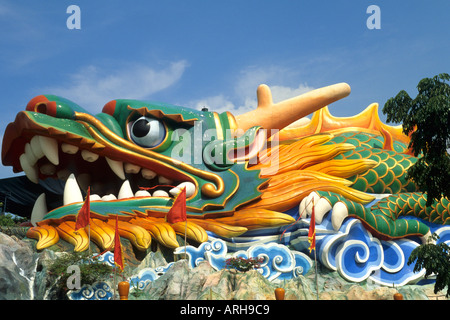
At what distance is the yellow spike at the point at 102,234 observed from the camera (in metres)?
11.3

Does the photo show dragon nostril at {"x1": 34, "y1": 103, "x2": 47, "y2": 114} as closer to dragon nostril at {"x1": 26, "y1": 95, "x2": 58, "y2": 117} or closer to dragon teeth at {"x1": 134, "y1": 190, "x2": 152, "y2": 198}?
dragon nostril at {"x1": 26, "y1": 95, "x2": 58, "y2": 117}

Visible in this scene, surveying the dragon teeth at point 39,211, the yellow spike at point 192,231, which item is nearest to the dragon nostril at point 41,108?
the dragon teeth at point 39,211

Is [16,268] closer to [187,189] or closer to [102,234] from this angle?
[102,234]

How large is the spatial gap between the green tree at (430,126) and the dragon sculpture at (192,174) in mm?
4111

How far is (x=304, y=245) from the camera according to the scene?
40.1 feet

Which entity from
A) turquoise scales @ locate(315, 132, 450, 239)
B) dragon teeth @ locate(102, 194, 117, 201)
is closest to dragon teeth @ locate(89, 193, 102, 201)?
dragon teeth @ locate(102, 194, 117, 201)

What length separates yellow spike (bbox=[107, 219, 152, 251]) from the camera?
37.6 ft

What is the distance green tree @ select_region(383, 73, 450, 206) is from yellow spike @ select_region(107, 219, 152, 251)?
5.65m

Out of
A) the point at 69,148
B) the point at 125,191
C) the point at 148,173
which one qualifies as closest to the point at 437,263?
the point at 148,173

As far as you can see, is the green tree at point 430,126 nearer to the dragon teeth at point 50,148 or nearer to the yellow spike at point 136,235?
the yellow spike at point 136,235

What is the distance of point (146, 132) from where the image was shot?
12664mm
